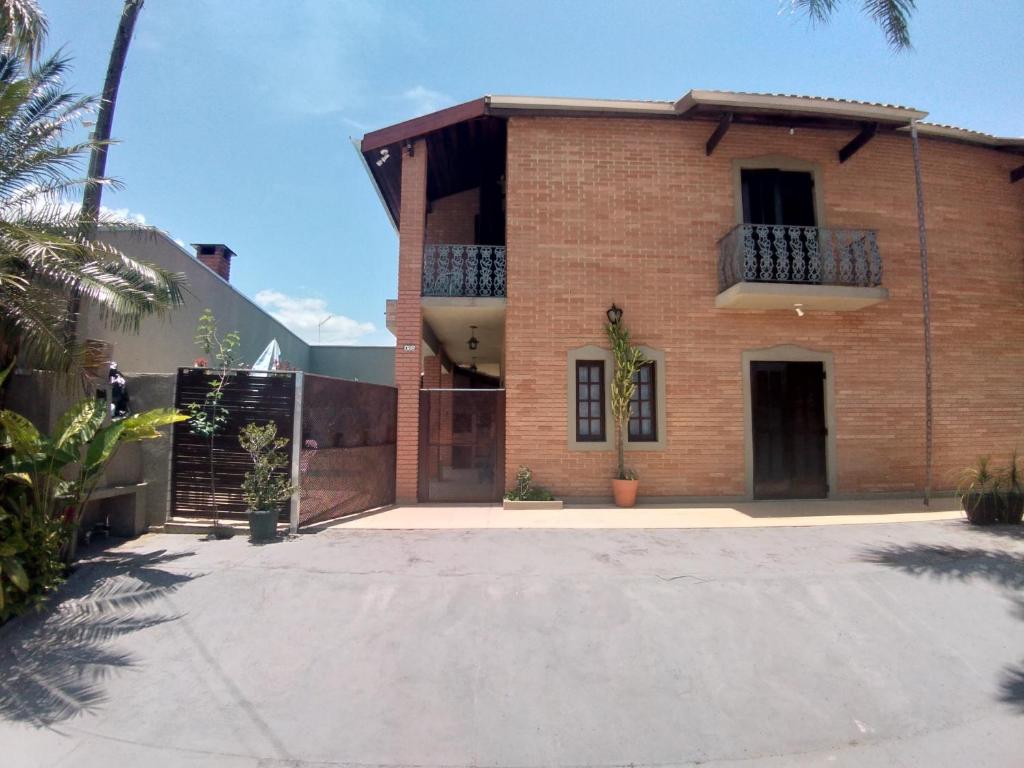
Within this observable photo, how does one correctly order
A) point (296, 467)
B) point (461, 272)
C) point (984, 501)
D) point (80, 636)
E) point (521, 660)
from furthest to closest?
point (461, 272)
point (984, 501)
point (296, 467)
point (80, 636)
point (521, 660)

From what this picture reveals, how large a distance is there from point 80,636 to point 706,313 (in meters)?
9.56

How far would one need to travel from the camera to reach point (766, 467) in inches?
390

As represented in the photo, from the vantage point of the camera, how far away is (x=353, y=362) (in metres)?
23.8

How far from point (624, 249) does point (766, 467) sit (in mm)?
4725

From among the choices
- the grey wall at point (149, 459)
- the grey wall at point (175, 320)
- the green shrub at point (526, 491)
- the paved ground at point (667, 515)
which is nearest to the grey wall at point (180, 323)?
the grey wall at point (175, 320)

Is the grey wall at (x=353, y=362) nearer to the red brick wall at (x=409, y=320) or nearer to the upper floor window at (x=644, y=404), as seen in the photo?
the red brick wall at (x=409, y=320)

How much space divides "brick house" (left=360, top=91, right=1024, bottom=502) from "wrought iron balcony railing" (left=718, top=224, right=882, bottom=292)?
4 cm

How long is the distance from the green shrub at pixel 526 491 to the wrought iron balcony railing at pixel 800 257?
4.85 m

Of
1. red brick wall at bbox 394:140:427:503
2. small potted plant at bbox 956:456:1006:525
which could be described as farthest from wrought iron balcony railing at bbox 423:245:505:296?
small potted plant at bbox 956:456:1006:525

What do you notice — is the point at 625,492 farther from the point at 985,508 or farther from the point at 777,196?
the point at 777,196

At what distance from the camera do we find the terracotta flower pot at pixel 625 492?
9.18 metres

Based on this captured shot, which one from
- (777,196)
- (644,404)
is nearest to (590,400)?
(644,404)

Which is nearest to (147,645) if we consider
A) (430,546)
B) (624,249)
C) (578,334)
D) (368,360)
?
(430,546)

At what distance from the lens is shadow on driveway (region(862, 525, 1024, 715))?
562 cm
